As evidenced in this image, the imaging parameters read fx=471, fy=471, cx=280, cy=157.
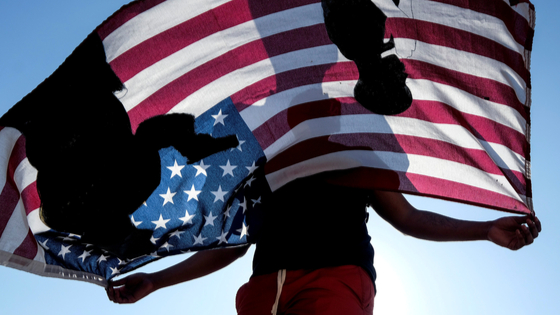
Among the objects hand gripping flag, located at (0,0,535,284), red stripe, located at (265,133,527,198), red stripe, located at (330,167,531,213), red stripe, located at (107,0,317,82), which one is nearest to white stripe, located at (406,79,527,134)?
hand gripping flag, located at (0,0,535,284)

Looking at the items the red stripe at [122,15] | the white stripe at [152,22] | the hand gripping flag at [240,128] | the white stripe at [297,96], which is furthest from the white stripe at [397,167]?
the red stripe at [122,15]

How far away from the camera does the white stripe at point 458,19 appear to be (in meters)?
2.89

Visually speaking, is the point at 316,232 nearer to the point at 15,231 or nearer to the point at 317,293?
the point at 317,293

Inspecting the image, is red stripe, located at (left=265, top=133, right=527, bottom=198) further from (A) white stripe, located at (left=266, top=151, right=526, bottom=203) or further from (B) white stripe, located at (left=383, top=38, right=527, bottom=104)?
(B) white stripe, located at (left=383, top=38, right=527, bottom=104)

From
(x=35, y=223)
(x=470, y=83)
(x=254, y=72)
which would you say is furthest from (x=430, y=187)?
(x=35, y=223)

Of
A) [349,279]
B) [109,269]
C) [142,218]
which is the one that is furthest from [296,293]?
[109,269]

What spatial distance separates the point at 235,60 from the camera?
2975mm

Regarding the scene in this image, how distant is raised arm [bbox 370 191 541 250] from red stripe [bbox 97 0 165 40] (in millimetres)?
1779

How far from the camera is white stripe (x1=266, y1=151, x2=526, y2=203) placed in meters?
2.93

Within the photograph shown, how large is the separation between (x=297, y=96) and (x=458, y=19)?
3.60 ft

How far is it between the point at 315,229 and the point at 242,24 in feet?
4.50

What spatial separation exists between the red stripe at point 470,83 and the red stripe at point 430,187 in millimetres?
563

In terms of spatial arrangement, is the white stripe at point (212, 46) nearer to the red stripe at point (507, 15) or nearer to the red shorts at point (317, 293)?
the red stripe at point (507, 15)

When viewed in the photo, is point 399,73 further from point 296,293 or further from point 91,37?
point 91,37
